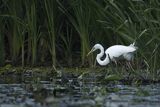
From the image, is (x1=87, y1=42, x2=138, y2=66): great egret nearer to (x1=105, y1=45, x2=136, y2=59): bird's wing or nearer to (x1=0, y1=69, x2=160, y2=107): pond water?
(x1=105, y1=45, x2=136, y2=59): bird's wing

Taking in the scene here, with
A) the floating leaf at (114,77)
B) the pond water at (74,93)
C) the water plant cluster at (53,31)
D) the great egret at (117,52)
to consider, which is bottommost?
the pond water at (74,93)

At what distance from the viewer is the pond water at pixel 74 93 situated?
894 cm

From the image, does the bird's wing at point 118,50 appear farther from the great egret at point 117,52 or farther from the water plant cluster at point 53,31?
the water plant cluster at point 53,31

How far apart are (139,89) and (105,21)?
118 inches

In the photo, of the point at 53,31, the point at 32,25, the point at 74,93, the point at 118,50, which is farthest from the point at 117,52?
Result: the point at 74,93

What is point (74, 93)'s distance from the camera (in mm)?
10203

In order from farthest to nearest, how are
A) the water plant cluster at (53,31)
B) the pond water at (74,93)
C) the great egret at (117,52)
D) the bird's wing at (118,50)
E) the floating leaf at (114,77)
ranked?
1. the water plant cluster at (53,31)
2. the great egret at (117,52)
3. the bird's wing at (118,50)
4. the floating leaf at (114,77)
5. the pond water at (74,93)

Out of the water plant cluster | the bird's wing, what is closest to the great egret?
the bird's wing

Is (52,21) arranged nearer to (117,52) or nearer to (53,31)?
(53,31)

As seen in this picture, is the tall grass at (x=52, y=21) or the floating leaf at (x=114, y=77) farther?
the tall grass at (x=52, y=21)

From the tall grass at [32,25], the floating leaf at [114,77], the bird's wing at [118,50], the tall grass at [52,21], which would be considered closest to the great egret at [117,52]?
the bird's wing at [118,50]

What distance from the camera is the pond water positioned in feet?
29.3

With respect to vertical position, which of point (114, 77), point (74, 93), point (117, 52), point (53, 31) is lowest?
point (74, 93)

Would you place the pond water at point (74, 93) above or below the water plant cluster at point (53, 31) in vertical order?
below
